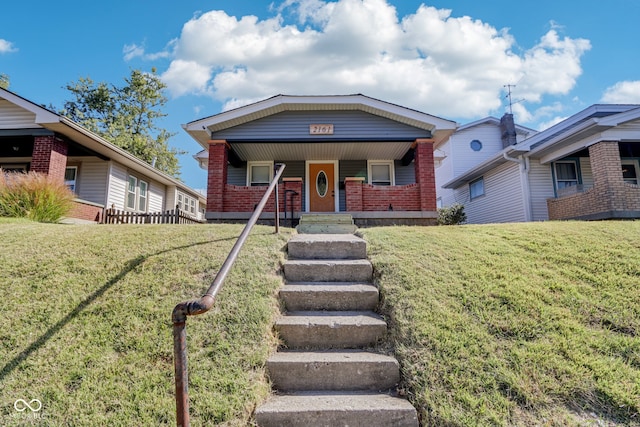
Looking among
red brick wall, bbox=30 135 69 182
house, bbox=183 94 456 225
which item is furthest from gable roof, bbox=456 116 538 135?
red brick wall, bbox=30 135 69 182

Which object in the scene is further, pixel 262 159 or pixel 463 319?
pixel 262 159

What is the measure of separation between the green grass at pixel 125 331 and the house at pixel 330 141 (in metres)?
5.25

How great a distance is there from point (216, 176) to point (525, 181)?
10.7 metres

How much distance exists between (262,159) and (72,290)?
357 inches

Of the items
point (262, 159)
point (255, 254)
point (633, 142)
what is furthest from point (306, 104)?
point (633, 142)

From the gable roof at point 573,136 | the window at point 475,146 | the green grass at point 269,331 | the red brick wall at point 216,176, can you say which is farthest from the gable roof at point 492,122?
the green grass at point 269,331

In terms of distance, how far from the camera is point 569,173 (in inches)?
497

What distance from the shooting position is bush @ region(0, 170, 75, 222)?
24.4ft

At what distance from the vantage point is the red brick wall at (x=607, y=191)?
976cm

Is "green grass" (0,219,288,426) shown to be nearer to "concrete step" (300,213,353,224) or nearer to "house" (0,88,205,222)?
"concrete step" (300,213,353,224)

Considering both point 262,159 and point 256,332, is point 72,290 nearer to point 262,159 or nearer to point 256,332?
point 256,332

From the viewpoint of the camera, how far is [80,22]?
13.6 meters

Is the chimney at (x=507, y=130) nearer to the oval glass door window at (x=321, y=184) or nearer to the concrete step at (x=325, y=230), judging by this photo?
the oval glass door window at (x=321, y=184)

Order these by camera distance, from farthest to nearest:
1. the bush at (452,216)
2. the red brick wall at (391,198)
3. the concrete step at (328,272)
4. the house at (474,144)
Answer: the house at (474,144) < the bush at (452,216) < the red brick wall at (391,198) < the concrete step at (328,272)
